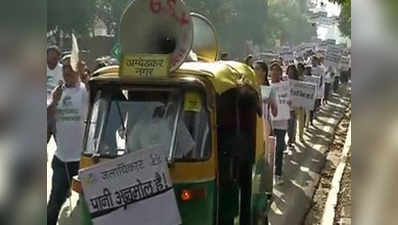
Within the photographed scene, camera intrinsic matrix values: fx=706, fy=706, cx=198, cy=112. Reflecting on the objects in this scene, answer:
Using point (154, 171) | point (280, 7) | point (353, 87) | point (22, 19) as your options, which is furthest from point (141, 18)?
point (280, 7)

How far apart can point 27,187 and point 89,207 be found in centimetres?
190

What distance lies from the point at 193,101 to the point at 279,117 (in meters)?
5.60

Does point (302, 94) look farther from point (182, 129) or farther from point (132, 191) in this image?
point (132, 191)

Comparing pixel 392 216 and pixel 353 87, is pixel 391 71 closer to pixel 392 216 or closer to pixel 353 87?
pixel 353 87

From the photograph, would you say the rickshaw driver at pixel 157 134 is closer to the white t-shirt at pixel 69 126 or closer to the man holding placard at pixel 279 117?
the white t-shirt at pixel 69 126

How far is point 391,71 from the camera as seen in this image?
2.20 meters

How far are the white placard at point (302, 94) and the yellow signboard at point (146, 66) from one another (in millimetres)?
9056

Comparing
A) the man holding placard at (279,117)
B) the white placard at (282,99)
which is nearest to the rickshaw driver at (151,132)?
the man holding placard at (279,117)

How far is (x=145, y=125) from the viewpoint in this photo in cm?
486

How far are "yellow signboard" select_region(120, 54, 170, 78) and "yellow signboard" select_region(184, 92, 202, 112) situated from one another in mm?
230

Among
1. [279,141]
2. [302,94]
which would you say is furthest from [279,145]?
[302,94]

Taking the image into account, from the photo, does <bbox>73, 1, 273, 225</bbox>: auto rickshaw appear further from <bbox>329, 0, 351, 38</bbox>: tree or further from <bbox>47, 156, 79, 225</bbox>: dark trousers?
<bbox>47, 156, 79, 225</bbox>: dark trousers

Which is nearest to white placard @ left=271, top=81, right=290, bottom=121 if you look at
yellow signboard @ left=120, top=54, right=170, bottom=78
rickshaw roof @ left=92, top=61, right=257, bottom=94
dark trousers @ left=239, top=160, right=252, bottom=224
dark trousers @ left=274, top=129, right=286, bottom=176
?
dark trousers @ left=274, top=129, right=286, bottom=176

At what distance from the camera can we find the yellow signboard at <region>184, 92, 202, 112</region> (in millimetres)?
4832
